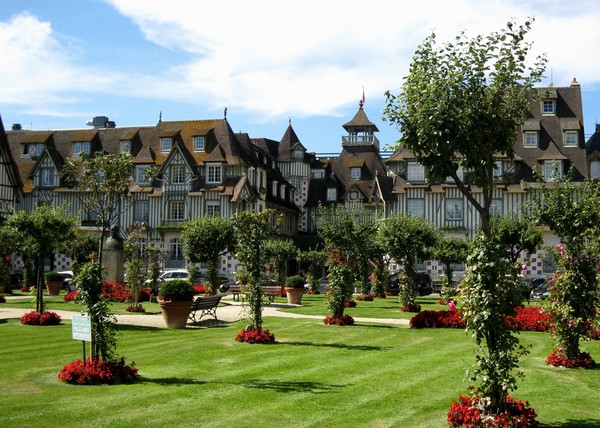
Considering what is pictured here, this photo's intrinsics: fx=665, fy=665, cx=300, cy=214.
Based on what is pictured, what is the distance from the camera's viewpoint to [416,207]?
162ft

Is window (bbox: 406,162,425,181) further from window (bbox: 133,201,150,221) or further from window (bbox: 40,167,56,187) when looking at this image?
window (bbox: 40,167,56,187)

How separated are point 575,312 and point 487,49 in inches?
255

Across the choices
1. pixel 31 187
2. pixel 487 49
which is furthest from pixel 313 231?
pixel 487 49

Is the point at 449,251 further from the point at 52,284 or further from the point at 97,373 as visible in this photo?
the point at 97,373

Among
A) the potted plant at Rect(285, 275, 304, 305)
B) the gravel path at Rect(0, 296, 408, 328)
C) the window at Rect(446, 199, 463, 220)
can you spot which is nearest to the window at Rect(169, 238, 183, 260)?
the window at Rect(446, 199, 463, 220)

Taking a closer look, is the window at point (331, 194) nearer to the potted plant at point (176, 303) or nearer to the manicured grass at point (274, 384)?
the potted plant at point (176, 303)

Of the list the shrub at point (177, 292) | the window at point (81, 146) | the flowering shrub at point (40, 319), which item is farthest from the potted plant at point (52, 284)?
the window at point (81, 146)

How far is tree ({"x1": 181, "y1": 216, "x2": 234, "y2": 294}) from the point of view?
101 feet

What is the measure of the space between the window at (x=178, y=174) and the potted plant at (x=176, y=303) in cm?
3095

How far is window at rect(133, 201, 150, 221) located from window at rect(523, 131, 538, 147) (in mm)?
28555

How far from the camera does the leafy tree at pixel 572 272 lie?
12977 mm

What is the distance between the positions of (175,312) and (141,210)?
32426 millimetres

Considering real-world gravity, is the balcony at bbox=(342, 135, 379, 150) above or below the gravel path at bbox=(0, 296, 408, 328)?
above

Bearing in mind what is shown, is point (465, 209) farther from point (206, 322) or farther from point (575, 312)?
point (575, 312)
